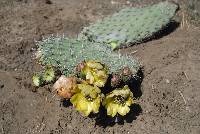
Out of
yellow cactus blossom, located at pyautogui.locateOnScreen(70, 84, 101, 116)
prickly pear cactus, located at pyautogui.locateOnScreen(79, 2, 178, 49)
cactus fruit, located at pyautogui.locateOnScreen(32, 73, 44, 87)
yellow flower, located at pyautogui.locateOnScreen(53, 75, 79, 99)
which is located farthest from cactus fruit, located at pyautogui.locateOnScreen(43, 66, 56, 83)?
prickly pear cactus, located at pyautogui.locateOnScreen(79, 2, 178, 49)

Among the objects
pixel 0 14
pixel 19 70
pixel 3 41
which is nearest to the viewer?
pixel 19 70

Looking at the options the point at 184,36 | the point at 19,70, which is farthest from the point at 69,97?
the point at 184,36

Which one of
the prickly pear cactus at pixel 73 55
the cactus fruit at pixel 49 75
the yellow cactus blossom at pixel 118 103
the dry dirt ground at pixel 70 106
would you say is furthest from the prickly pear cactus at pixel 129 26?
the yellow cactus blossom at pixel 118 103

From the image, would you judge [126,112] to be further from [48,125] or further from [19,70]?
[19,70]

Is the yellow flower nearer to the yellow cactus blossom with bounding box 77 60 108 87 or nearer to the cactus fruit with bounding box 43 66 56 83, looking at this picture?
the yellow cactus blossom with bounding box 77 60 108 87

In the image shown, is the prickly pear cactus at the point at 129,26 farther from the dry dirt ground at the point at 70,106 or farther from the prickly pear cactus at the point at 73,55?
the prickly pear cactus at the point at 73,55

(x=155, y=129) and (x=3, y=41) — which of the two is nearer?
(x=155, y=129)

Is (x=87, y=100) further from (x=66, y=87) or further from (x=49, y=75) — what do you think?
(x=49, y=75)
